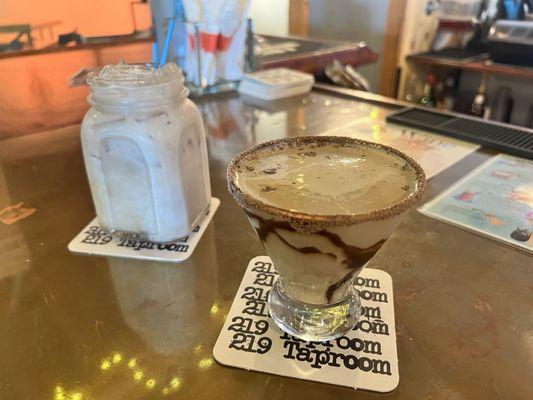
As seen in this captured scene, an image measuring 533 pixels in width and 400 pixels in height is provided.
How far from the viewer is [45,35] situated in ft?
4.30

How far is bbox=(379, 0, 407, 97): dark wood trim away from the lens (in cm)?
298

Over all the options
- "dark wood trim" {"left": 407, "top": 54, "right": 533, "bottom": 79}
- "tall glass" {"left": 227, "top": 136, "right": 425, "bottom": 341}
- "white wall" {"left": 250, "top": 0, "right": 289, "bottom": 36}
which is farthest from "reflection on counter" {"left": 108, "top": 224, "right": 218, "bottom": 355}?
"dark wood trim" {"left": 407, "top": 54, "right": 533, "bottom": 79}

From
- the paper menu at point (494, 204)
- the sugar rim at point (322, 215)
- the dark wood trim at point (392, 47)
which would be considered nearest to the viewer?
the sugar rim at point (322, 215)

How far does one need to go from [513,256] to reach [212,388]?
1.71 feet

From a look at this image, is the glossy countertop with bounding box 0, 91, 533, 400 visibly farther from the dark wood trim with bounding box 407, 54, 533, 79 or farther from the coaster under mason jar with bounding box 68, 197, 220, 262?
the dark wood trim with bounding box 407, 54, 533, 79

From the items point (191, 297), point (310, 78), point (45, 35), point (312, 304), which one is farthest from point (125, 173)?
point (310, 78)

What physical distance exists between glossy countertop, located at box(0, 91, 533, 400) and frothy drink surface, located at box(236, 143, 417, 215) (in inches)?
7.2

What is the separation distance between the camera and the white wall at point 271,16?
9.35 ft

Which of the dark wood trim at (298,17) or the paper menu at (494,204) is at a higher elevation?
the dark wood trim at (298,17)

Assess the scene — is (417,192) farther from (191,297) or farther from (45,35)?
(45,35)

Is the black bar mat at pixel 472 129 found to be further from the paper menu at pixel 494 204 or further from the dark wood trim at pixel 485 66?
the dark wood trim at pixel 485 66

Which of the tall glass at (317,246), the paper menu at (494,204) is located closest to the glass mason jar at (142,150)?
the tall glass at (317,246)

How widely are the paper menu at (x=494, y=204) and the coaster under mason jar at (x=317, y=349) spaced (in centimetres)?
27

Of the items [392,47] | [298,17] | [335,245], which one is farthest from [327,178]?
[298,17]
